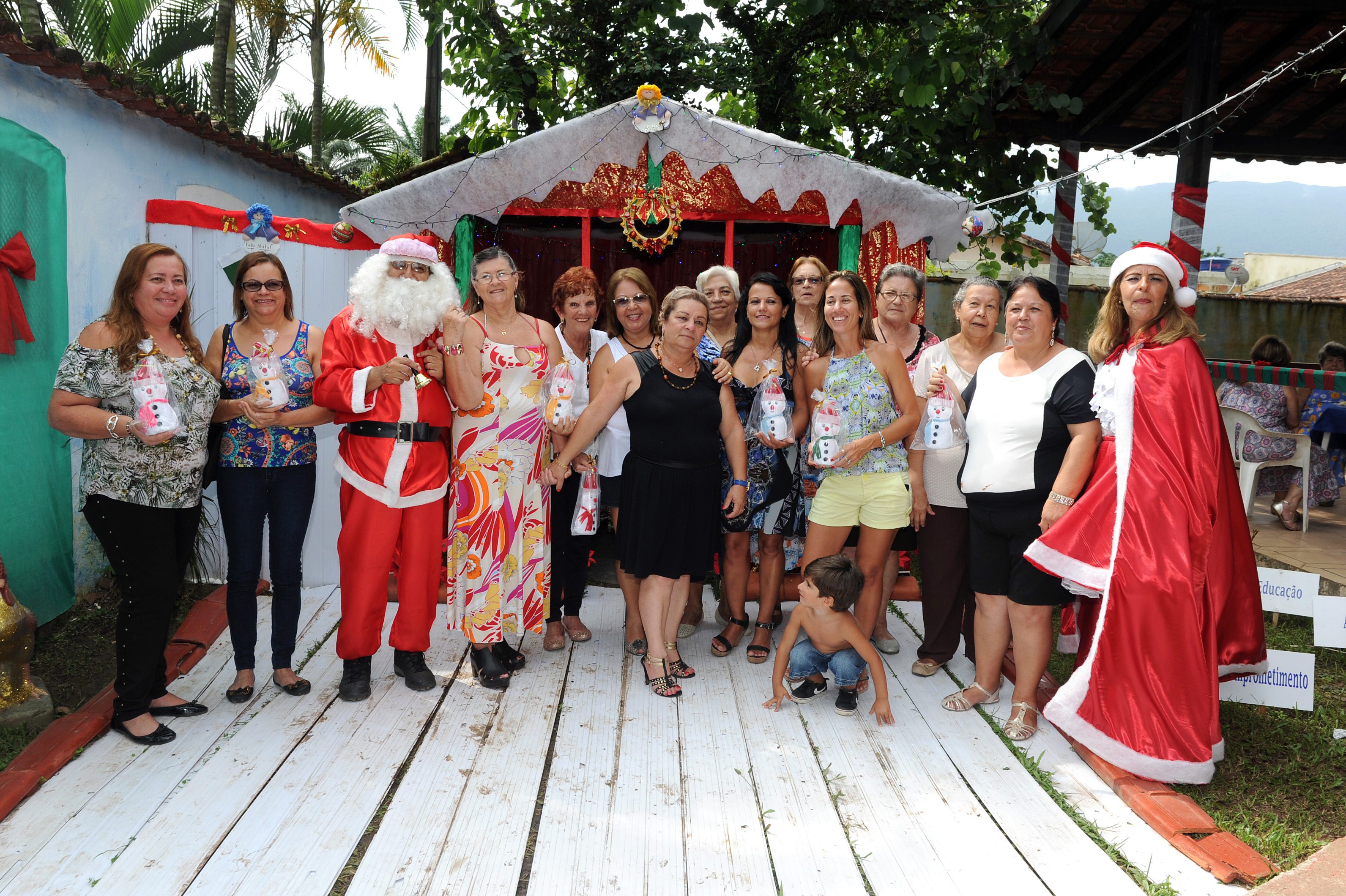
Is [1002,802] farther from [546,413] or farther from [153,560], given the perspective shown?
[153,560]

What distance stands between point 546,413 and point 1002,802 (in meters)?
2.34

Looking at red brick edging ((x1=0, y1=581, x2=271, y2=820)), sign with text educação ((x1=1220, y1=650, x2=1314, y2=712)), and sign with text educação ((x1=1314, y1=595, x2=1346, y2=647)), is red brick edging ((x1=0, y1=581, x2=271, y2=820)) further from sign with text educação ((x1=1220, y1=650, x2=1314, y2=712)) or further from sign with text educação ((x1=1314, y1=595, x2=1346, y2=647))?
sign with text educação ((x1=1314, y1=595, x2=1346, y2=647))

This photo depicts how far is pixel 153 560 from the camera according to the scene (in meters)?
3.14

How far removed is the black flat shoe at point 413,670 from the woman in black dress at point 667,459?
3.11 ft

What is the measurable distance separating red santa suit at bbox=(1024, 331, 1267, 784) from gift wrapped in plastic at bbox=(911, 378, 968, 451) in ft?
2.14

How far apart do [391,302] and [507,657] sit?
5.49 feet

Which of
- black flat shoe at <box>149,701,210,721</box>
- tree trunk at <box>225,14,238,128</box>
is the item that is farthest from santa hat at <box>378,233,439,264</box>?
tree trunk at <box>225,14,238,128</box>

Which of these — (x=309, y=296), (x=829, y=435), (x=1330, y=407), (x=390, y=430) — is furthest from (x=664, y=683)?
(x=1330, y=407)

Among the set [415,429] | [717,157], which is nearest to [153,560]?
[415,429]

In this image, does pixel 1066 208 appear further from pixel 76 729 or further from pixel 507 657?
pixel 76 729

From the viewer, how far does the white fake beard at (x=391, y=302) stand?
348 cm

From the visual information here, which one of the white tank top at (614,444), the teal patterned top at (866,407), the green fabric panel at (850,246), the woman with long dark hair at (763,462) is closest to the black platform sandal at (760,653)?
the woman with long dark hair at (763,462)

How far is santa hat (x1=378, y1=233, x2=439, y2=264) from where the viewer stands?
3.49m

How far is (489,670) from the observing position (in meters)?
3.88
